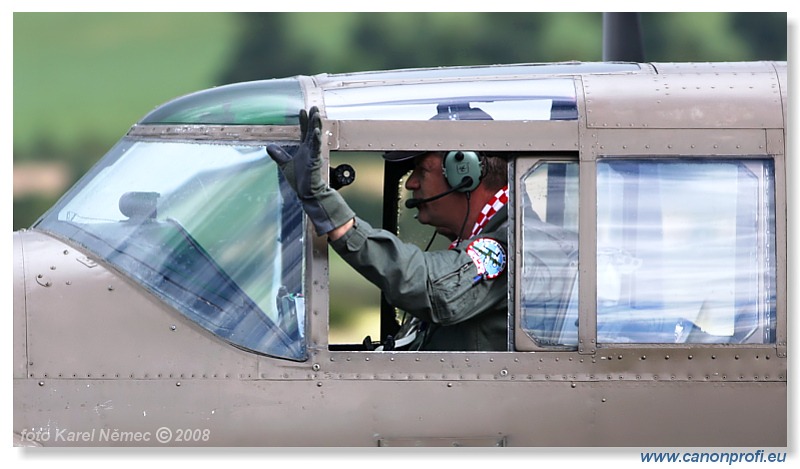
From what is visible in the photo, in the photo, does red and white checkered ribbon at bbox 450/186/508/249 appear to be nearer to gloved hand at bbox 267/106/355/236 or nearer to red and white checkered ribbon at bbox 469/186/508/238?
red and white checkered ribbon at bbox 469/186/508/238

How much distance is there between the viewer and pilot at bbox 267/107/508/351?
390cm

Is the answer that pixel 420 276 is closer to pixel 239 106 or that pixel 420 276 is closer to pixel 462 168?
pixel 462 168

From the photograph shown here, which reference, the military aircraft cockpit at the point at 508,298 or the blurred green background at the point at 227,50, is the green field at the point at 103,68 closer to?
the blurred green background at the point at 227,50

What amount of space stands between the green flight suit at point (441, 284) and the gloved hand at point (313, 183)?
3.1 inches

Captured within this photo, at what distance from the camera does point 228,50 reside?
1745cm

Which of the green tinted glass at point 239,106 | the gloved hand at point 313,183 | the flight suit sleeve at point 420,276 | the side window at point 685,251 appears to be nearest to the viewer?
the gloved hand at point 313,183

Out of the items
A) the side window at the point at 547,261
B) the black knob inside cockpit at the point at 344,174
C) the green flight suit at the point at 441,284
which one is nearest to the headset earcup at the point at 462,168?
the green flight suit at the point at 441,284

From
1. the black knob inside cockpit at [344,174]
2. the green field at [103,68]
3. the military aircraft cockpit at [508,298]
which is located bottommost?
the military aircraft cockpit at [508,298]

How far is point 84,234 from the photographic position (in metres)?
4.25

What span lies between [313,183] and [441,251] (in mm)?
593

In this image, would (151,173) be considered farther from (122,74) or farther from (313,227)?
(122,74)

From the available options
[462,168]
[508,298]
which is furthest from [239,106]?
[508,298]

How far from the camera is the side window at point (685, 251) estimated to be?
4.09 meters

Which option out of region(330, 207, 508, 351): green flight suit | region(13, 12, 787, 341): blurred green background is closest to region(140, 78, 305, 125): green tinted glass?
region(330, 207, 508, 351): green flight suit
